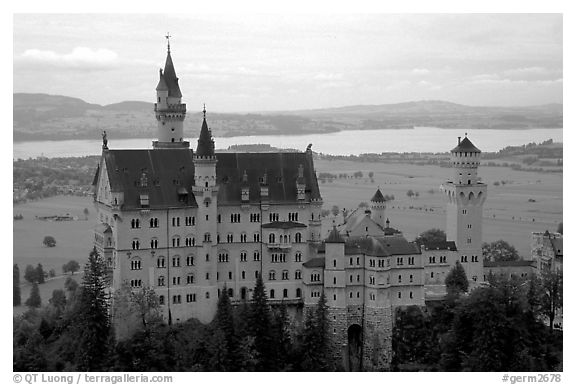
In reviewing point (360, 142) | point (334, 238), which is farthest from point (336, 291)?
point (360, 142)

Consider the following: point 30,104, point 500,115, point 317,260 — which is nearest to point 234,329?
point 317,260

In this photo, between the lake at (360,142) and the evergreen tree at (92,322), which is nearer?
the evergreen tree at (92,322)

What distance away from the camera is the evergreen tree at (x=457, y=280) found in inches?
2453

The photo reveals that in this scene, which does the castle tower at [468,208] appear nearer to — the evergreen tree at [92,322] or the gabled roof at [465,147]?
the gabled roof at [465,147]

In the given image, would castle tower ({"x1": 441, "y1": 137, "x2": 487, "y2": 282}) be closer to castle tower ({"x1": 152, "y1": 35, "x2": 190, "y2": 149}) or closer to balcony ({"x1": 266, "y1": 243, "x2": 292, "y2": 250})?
balcony ({"x1": 266, "y1": 243, "x2": 292, "y2": 250})

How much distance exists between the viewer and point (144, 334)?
54781mm

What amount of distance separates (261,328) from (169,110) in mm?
16715

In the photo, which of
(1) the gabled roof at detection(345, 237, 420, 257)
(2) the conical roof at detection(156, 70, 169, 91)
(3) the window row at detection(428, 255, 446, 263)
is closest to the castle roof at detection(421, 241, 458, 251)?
(3) the window row at detection(428, 255, 446, 263)

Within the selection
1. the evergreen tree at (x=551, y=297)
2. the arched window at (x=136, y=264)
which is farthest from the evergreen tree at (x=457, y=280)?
the arched window at (x=136, y=264)

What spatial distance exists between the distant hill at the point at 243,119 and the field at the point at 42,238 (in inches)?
257

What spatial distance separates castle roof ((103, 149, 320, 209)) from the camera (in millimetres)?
57375

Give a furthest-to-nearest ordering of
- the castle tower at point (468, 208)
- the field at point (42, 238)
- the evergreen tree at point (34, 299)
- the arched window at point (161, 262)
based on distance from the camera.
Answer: the field at point (42, 238) → the evergreen tree at point (34, 299) → the castle tower at point (468, 208) → the arched window at point (161, 262)

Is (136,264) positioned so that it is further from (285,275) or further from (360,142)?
(360,142)

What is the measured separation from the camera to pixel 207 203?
58.1 m
